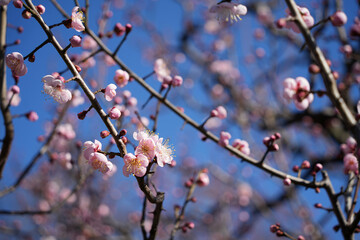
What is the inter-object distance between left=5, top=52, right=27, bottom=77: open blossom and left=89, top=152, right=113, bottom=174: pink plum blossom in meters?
0.55

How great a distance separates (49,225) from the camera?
20.9ft

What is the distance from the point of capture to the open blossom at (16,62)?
4.47 feet

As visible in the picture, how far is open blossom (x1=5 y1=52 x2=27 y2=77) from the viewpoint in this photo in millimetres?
1363

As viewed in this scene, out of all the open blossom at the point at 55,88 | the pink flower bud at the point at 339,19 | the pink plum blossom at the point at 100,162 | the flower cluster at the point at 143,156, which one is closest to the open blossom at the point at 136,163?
the flower cluster at the point at 143,156

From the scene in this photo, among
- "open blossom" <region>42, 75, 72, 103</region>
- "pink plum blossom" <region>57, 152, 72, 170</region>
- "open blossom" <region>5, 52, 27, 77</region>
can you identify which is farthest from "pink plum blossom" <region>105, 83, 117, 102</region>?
"pink plum blossom" <region>57, 152, 72, 170</region>

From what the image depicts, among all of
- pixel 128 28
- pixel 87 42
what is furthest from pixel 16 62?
pixel 87 42

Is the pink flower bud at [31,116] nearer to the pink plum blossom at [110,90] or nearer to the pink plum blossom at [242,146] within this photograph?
the pink plum blossom at [110,90]

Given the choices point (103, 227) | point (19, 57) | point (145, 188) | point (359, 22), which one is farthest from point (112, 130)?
point (103, 227)

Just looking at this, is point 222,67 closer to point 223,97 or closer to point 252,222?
point 223,97

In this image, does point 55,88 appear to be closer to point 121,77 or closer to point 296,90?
point 121,77

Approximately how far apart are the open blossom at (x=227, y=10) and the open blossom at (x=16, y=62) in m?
1.11

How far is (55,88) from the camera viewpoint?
142cm

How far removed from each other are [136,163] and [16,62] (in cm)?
75

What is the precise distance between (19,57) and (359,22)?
8.15 ft
